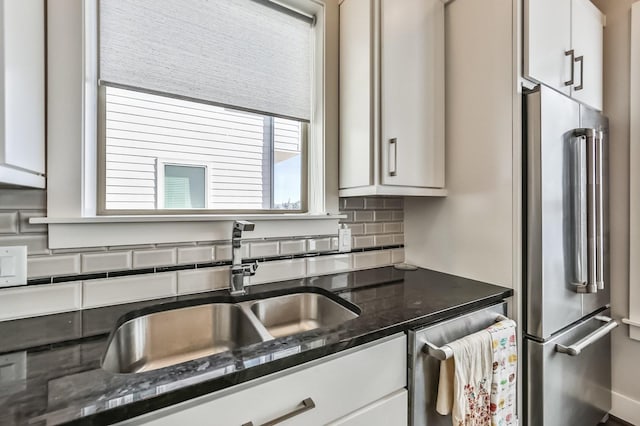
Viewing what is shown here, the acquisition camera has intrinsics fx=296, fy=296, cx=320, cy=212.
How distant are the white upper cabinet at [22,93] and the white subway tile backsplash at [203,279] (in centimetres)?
55

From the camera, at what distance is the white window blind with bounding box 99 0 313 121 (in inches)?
43.3

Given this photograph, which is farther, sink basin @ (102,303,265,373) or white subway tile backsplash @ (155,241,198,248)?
white subway tile backsplash @ (155,241,198,248)

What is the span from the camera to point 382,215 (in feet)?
5.74

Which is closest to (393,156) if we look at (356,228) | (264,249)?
(356,228)

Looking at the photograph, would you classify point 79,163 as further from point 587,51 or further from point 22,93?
point 587,51

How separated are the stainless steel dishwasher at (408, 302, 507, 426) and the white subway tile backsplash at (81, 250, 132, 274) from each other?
1032 millimetres

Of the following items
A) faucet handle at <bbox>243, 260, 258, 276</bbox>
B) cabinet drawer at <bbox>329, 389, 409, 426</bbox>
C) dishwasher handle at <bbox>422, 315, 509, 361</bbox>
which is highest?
faucet handle at <bbox>243, 260, 258, 276</bbox>

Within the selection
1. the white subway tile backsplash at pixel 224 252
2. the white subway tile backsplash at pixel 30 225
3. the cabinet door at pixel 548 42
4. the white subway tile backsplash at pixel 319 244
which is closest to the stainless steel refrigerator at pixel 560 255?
the cabinet door at pixel 548 42

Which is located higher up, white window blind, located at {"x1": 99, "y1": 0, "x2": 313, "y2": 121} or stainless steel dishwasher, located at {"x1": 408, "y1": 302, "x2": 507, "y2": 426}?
white window blind, located at {"x1": 99, "y1": 0, "x2": 313, "y2": 121}

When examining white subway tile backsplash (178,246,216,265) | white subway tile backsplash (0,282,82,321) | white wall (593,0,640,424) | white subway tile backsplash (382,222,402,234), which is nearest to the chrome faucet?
white subway tile backsplash (178,246,216,265)

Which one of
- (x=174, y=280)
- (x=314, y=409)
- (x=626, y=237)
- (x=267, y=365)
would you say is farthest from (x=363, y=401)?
(x=626, y=237)

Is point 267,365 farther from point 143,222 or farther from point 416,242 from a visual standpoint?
point 416,242

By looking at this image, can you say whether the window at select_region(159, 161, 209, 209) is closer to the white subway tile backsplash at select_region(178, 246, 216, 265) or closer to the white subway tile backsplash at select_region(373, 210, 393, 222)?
the white subway tile backsplash at select_region(178, 246, 216, 265)

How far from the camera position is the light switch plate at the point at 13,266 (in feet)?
2.95
